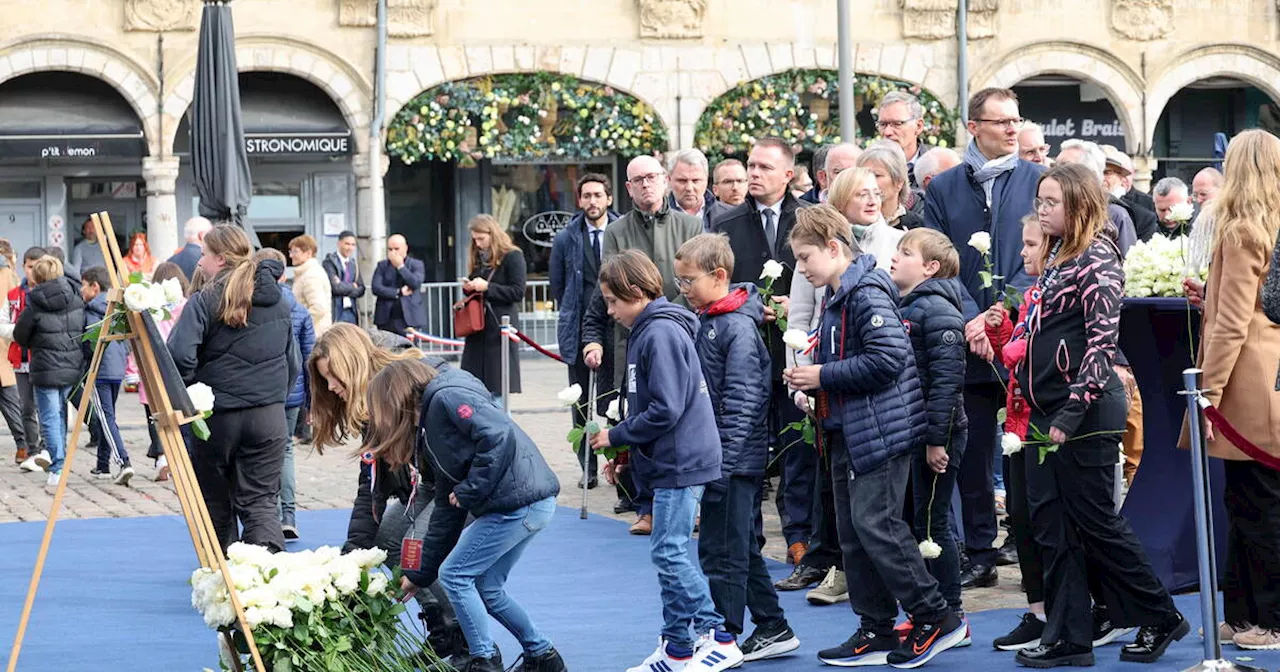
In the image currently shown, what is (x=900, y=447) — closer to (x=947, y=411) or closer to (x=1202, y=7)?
(x=947, y=411)

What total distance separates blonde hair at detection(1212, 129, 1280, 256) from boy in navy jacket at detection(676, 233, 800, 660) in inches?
69.0

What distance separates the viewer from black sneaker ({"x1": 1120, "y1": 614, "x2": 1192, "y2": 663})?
6.50m

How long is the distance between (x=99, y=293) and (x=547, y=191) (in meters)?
12.9

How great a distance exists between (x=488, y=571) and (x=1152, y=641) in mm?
2407

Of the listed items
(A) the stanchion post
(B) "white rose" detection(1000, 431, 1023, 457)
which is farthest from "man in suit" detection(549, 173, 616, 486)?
(B) "white rose" detection(1000, 431, 1023, 457)

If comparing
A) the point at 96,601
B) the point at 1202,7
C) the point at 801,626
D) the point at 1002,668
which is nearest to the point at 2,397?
the point at 96,601

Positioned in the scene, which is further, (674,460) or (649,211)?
(649,211)

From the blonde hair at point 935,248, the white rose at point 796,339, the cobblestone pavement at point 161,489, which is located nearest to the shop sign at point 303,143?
the cobblestone pavement at point 161,489

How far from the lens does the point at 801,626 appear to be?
24.5 feet

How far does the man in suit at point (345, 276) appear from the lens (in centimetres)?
2024

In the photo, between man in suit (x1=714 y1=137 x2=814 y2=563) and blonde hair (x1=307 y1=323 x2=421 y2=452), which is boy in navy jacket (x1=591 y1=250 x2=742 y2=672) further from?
man in suit (x1=714 y1=137 x2=814 y2=563)

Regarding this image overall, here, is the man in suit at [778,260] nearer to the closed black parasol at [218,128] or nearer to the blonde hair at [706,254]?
the blonde hair at [706,254]

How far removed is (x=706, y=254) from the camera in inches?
269

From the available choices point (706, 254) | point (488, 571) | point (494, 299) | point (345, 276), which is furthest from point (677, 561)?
point (345, 276)
